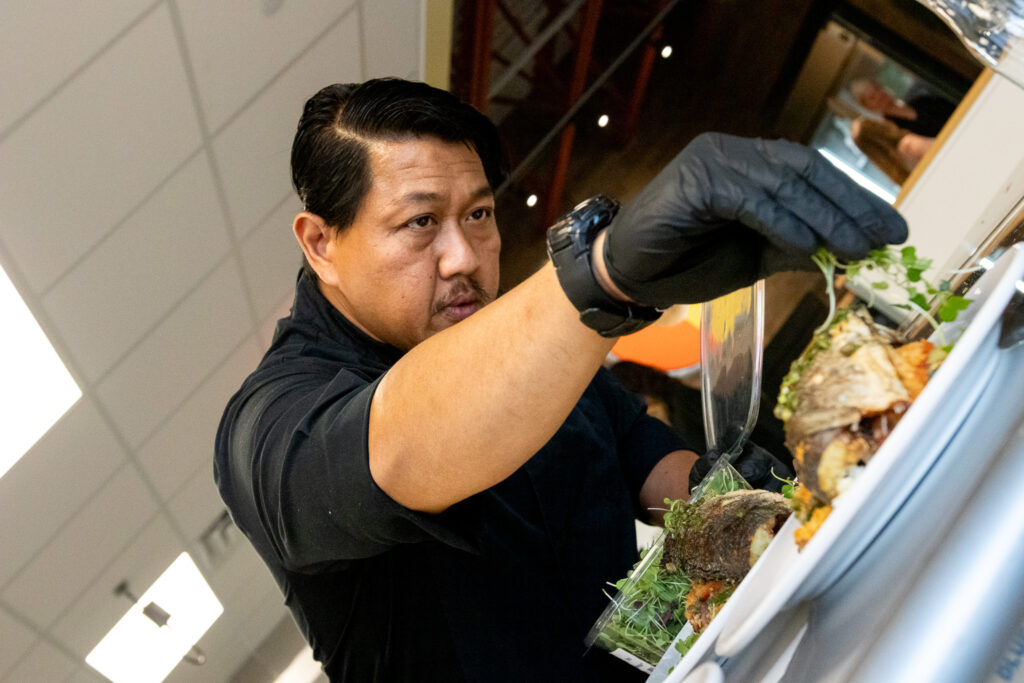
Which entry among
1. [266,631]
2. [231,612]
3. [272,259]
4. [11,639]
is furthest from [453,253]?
[266,631]

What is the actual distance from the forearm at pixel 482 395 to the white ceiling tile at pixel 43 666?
47.6 inches

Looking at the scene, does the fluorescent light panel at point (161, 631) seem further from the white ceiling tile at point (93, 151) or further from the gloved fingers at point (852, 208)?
the gloved fingers at point (852, 208)

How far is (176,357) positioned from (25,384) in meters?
0.33

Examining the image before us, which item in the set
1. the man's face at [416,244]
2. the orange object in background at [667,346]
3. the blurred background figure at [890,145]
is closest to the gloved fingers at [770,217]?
the man's face at [416,244]

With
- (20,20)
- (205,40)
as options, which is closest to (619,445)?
(205,40)

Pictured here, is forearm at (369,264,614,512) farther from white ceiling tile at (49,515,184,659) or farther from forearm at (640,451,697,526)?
white ceiling tile at (49,515,184,659)

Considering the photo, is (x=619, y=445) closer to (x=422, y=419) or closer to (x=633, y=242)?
(x=422, y=419)

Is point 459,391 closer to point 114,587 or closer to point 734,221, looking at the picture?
point 734,221

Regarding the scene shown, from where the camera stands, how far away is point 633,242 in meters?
0.70

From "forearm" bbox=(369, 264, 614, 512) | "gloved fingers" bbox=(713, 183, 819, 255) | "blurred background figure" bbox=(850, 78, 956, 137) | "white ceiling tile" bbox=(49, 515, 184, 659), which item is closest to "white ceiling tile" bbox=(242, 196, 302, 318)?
"white ceiling tile" bbox=(49, 515, 184, 659)

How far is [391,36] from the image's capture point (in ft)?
6.25

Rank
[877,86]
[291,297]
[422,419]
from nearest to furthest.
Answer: [422,419] → [291,297] → [877,86]

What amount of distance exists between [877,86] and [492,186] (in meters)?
2.71

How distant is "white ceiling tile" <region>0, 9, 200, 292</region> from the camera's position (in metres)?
1.17
